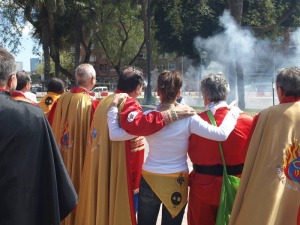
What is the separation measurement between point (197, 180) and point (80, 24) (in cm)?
2949

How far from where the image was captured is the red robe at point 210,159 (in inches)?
132

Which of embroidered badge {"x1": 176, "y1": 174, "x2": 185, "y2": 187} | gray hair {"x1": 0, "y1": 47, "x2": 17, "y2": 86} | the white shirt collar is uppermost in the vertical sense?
gray hair {"x1": 0, "y1": 47, "x2": 17, "y2": 86}

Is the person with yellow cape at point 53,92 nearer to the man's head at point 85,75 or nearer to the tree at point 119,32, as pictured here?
the man's head at point 85,75

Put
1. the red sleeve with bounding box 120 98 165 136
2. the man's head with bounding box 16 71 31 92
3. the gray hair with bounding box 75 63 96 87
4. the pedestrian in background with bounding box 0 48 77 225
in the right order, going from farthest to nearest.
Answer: the man's head with bounding box 16 71 31 92 → the gray hair with bounding box 75 63 96 87 → the red sleeve with bounding box 120 98 165 136 → the pedestrian in background with bounding box 0 48 77 225

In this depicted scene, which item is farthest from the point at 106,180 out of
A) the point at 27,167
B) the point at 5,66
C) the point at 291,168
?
the point at 5,66

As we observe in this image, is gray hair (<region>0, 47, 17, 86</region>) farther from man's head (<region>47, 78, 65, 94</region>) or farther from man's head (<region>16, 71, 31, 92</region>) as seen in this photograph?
man's head (<region>47, 78, 65, 94</region>)

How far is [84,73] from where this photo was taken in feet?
15.2

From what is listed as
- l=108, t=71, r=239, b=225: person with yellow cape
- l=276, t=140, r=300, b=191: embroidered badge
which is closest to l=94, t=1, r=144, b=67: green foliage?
l=108, t=71, r=239, b=225: person with yellow cape

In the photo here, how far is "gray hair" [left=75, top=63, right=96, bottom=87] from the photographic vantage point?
4629mm

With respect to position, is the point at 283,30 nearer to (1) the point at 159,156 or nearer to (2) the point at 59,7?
(2) the point at 59,7

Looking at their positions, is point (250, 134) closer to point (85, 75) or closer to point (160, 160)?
point (160, 160)

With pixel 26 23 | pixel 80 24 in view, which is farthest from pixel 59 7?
pixel 26 23

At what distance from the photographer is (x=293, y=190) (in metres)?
2.99

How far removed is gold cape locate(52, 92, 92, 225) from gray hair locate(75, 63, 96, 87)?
5.7 inches
